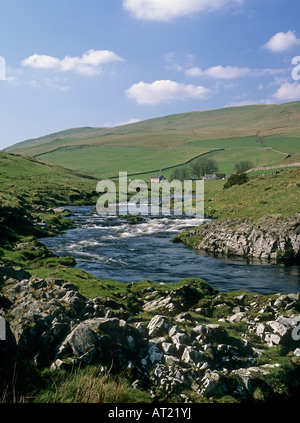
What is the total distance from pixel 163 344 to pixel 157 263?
19.4m

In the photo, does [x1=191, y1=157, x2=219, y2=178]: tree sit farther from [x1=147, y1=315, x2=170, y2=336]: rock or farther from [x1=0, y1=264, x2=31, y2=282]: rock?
[x1=147, y1=315, x2=170, y2=336]: rock

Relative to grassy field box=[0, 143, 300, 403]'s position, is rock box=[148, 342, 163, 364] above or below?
below

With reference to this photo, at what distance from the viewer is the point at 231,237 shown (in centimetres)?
3619

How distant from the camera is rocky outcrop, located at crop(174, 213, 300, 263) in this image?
3222 cm

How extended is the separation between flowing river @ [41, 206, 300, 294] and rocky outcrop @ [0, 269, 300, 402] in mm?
10389

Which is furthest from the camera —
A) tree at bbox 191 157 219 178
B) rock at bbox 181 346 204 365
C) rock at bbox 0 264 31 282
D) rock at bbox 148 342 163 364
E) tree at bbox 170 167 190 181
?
tree at bbox 191 157 219 178

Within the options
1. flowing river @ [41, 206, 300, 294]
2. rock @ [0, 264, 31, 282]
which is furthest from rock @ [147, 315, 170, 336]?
flowing river @ [41, 206, 300, 294]

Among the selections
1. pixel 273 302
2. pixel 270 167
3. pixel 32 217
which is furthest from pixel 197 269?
pixel 270 167

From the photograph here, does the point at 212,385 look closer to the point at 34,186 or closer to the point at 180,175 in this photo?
the point at 34,186

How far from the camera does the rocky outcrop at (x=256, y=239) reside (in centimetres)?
3222

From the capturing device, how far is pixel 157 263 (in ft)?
103

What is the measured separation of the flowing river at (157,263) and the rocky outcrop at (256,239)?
188 centimetres

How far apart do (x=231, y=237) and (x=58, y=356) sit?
2835cm
